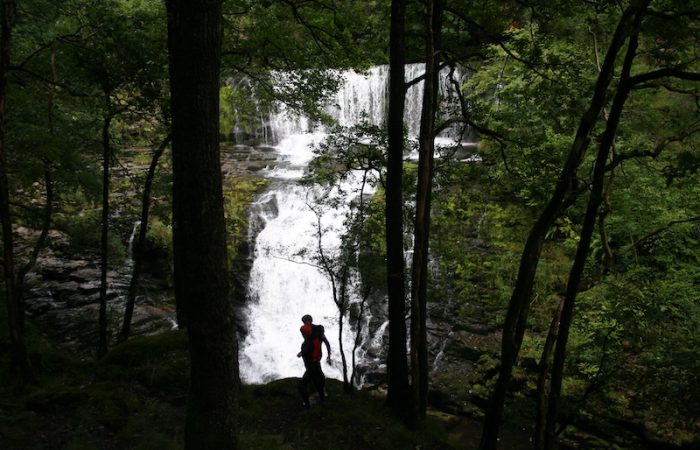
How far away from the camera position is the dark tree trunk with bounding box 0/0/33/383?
5.88 meters

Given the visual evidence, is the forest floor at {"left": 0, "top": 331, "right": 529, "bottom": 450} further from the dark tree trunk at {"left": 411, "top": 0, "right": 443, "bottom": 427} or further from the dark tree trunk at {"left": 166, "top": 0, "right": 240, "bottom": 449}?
the dark tree trunk at {"left": 166, "top": 0, "right": 240, "bottom": 449}

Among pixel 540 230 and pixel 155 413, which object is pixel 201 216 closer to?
pixel 540 230

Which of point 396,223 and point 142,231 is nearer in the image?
point 396,223

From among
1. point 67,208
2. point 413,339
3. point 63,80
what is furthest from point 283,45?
point 67,208

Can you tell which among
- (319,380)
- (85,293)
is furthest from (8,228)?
(85,293)

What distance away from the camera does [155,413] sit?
21.1 feet

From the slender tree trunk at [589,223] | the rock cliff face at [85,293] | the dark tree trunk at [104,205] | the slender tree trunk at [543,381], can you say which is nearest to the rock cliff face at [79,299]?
→ the rock cliff face at [85,293]

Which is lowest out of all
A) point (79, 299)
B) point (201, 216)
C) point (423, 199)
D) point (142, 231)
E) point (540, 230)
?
point (79, 299)

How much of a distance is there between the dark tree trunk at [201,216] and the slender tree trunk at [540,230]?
148 inches

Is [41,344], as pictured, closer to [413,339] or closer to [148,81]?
[148,81]

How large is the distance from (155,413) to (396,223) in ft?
14.4

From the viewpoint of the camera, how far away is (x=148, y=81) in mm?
7438

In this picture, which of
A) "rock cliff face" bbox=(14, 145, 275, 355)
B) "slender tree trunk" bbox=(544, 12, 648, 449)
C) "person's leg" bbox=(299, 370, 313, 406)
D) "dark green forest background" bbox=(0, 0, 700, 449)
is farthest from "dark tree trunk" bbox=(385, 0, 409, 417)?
"rock cliff face" bbox=(14, 145, 275, 355)

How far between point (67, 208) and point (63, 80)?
8.17 m
